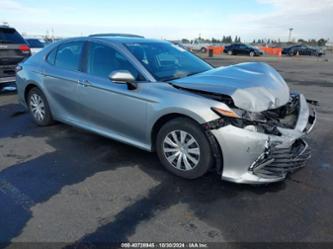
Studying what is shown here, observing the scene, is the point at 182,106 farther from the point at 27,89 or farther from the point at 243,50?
the point at 243,50

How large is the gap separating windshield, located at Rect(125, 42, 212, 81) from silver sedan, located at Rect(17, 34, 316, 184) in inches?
0.7

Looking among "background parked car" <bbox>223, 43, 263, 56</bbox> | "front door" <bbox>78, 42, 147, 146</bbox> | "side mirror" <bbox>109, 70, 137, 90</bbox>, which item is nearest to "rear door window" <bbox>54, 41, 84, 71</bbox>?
"front door" <bbox>78, 42, 147, 146</bbox>

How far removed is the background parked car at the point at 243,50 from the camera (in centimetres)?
3522

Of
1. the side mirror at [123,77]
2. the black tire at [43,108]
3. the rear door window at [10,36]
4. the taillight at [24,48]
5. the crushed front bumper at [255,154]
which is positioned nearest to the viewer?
Answer: the crushed front bumper at [255,154]

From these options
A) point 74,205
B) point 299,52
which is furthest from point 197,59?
point 299,52

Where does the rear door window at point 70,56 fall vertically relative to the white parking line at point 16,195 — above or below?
above

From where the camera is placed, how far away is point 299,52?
4019 cm

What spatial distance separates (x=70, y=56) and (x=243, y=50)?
113ft

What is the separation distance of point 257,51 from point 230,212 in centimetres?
3519

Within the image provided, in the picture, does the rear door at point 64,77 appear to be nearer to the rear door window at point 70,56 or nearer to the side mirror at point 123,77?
the rear door window at point 70,56

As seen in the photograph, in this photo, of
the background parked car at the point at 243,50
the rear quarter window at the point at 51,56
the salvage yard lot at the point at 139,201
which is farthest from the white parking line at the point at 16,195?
the background parked car at the point at 243,50

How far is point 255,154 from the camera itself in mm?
3051

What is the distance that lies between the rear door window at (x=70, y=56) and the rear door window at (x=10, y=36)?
186 inches

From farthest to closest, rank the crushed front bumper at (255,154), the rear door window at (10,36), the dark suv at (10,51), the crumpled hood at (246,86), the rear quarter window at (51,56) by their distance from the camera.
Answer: the rear door window at (10,36) → the dark suv at (10,51) → the rear quarter window at (51,56) → the crumpled hood at (246,86) → the crushed front bumper at (255,154)
